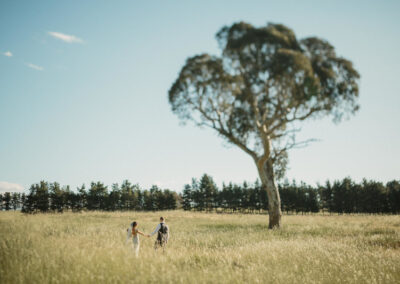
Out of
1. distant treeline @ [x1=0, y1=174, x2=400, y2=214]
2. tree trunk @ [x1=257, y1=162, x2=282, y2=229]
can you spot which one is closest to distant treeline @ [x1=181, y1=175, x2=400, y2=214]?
distant treeline @ [x1=0, y1=174, x2=400, y2=214]

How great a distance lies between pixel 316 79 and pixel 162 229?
1202cm

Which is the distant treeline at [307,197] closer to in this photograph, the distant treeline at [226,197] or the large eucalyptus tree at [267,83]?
the distant treeline at [226,197]

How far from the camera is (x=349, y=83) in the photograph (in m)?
14.3

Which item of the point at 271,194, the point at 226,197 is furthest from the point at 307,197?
the point at 271,194

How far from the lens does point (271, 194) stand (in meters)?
14.1

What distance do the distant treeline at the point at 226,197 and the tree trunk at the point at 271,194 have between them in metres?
54.3

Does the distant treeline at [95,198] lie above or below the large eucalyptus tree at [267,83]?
below

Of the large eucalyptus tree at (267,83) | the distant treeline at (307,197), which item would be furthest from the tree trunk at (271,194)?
the distant treeline at (307,197)

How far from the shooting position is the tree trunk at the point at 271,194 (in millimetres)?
13898

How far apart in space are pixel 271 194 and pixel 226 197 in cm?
5997

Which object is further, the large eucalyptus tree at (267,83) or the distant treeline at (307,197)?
the distant treeline at (307,197)

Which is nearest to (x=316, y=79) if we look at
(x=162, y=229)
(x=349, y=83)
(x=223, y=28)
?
(x=349, y=83)

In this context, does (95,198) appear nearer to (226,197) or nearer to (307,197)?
(226,197)

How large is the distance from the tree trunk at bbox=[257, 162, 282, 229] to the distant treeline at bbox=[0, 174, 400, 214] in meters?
54.3
